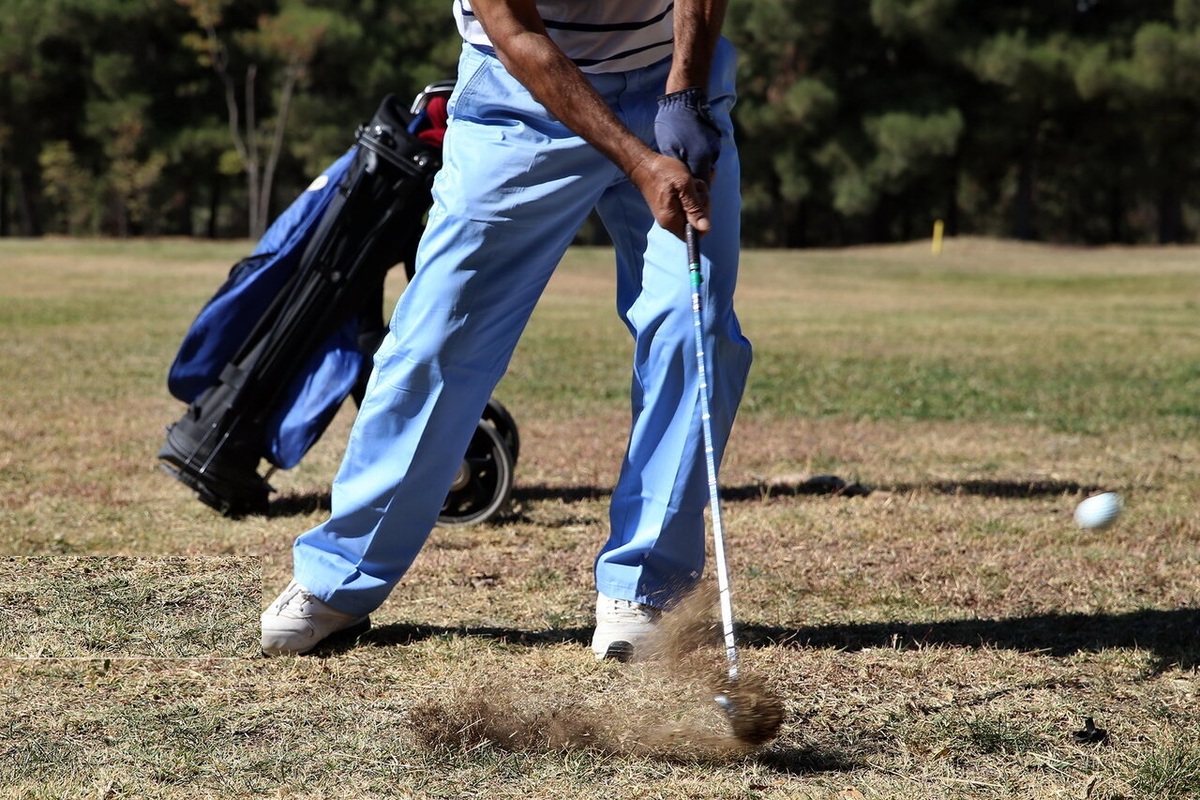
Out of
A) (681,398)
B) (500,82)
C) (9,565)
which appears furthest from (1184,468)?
(9,565)

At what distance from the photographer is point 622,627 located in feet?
11.2

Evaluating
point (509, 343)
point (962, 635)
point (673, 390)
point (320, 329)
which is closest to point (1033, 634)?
point (962, 635)

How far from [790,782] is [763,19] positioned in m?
41.7

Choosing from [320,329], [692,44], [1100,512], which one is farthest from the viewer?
[320,329]

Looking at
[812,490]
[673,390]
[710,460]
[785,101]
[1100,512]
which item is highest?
[785,101]

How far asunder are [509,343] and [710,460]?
607 millimetres

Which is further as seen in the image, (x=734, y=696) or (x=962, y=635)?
(x=962, y=635)

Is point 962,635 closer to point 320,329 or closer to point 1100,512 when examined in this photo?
point 1100,512

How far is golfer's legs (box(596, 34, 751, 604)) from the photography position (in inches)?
129

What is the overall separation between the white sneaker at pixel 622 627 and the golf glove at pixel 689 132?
1.03 meters

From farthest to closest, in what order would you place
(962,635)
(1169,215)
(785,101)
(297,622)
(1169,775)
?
(1169,215), (785,101), (962,635), (297,622), (1169,775)

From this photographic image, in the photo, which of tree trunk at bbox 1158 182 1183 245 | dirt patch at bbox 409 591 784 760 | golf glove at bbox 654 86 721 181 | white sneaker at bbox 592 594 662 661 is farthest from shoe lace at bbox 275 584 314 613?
tree trunk at bbox 1158 182 1183 245

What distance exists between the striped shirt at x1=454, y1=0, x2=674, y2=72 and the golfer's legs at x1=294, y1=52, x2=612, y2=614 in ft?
0.52

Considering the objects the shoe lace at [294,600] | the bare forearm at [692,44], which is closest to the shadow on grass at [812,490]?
the shoe lace at [294,600]
